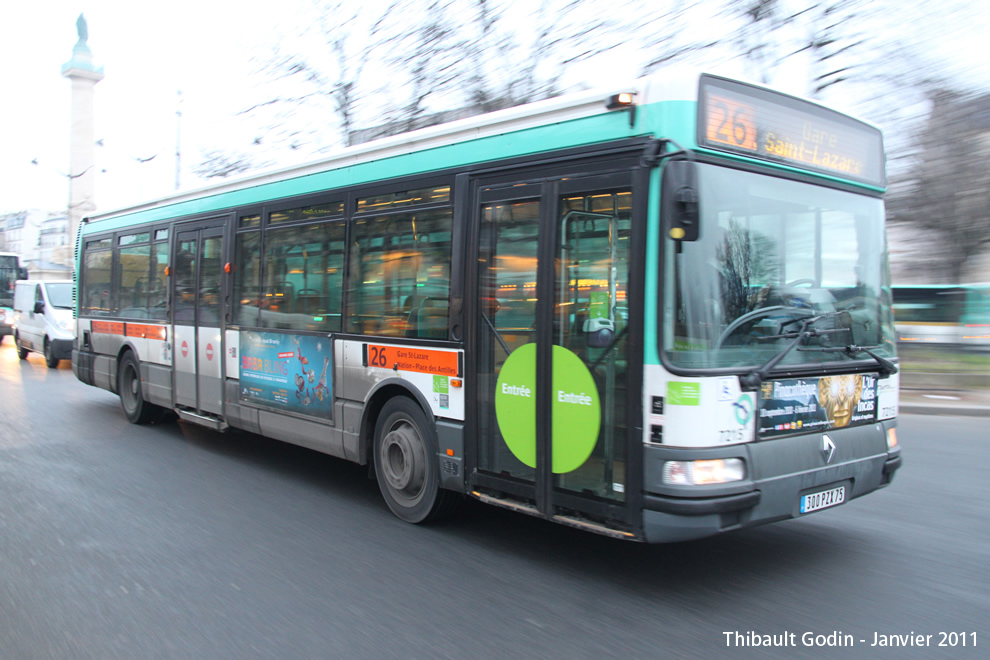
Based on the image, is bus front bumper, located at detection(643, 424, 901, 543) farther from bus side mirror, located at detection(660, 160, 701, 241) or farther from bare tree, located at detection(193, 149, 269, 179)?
bare tree, located at detection(193, 149, 269, 179)

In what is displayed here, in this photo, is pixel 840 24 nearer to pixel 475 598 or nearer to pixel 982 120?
pixel 982 120

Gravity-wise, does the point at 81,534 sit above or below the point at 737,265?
below

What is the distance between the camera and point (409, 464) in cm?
593

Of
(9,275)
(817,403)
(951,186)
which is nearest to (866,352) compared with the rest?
(817,403)

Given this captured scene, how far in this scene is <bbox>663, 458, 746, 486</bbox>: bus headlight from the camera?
163 inches

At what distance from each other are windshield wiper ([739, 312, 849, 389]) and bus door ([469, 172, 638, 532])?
69 cm

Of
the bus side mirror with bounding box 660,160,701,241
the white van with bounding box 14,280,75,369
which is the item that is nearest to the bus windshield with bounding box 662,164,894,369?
the bus side mirror with bounding box 660,160,701,241

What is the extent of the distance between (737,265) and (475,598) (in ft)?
8.09

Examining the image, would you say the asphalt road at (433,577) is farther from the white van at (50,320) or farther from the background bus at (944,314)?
the white van at (50,320)

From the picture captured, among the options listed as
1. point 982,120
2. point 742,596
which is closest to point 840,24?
point 982,120

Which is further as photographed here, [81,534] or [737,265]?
[81,534]

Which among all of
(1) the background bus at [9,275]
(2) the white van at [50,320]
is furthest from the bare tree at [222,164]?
(1) the background bus at [9,275]

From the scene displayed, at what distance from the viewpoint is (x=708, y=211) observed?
13.9 ft

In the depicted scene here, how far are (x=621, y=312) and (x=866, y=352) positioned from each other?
178 cm
